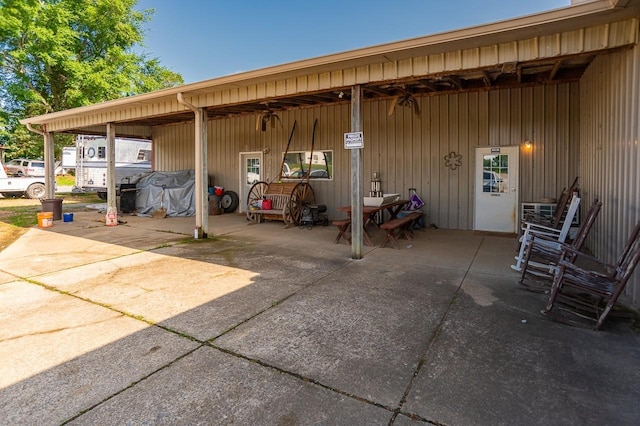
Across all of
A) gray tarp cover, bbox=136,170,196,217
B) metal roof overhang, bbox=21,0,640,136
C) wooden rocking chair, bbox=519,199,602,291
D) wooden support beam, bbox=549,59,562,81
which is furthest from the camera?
gray tarp cover, bbox=136,170,196,217

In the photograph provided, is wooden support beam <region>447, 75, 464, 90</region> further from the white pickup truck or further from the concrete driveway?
the white pickup truck

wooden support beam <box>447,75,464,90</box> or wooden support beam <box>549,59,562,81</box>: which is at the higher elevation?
wooden support beam <box>447,75,464,90</box>

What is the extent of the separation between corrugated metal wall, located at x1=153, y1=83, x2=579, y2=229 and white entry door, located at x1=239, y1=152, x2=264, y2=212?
0.43 m

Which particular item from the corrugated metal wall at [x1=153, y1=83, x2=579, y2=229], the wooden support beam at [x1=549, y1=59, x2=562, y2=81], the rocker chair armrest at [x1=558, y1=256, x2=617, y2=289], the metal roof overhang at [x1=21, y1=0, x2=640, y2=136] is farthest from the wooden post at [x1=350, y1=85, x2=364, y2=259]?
the corrugated metal wall at [x1=153, y1=83, x2=579, y2=229]

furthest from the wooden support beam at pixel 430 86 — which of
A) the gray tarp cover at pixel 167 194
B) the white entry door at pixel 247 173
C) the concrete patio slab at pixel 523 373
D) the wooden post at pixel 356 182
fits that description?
the gray tarp cover at pixel 167 194

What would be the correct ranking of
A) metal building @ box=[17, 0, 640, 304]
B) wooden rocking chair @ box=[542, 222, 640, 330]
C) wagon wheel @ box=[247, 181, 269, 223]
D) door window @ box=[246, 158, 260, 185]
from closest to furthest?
1. wooden rocking chair @ box=[542, 222, 640, 330]
2. metal building @ box=[17, 0, 640, 304]
3. wagon wheel @ box=[247, 181, 269, 223]
4. door window @ box=[246, 158, 260, 185]

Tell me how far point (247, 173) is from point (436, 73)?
292 inches

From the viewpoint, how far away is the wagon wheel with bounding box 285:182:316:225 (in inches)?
324

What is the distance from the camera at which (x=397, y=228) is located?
21.1 feet

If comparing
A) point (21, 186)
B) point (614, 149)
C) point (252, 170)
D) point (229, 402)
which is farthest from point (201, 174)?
point (21, 186)

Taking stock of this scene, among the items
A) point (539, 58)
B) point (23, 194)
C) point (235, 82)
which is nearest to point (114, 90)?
point (23, 194)

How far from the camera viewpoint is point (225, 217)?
987cm

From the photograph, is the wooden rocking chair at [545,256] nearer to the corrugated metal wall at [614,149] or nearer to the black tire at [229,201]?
the corrugated metal wall at [614,149]

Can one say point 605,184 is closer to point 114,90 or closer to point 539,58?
point 539,58
